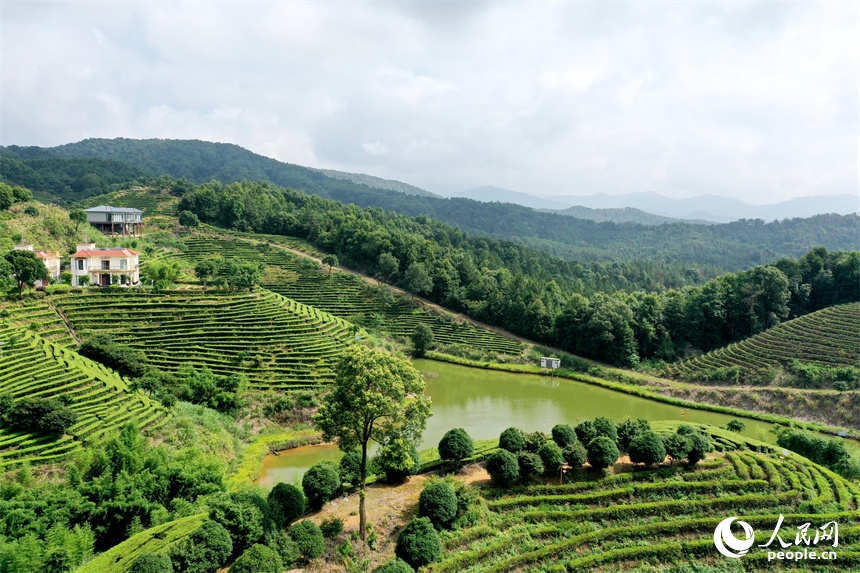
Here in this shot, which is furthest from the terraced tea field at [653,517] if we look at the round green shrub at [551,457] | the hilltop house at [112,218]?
the hilltop house at [112,218]

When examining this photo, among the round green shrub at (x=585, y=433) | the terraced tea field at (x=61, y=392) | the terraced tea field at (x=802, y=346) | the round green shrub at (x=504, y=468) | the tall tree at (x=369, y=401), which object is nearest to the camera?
the tall tree at (x=369, y=401)

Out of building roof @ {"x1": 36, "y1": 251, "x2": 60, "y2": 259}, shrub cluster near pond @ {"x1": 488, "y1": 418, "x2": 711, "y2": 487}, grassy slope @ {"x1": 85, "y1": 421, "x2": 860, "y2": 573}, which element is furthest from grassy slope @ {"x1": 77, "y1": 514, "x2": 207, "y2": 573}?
building roof @ {"x1": 36, "y1": 251, "x2": 60, "y2": 259}

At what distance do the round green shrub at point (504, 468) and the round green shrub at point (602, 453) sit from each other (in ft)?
9.72

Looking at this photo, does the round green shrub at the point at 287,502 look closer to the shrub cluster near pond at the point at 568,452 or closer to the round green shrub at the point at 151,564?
the round green shrub at the point at 151,564

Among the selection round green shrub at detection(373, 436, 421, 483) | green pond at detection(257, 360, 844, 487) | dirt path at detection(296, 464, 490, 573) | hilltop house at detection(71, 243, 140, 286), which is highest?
hilltop house at detection(71, 243, 140, 286)

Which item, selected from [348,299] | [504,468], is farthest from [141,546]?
[348,299]

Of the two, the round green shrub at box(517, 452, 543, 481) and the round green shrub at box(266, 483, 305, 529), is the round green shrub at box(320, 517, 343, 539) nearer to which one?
the round green shrub at box(266, 483, 305, 529)

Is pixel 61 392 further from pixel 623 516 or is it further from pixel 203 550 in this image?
pixel 623 516

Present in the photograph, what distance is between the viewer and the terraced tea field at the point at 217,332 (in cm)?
3034

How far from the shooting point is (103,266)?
35.6 m

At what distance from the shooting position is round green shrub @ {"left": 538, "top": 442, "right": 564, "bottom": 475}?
1695 centimetres

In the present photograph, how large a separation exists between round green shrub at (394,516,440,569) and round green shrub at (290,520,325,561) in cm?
214

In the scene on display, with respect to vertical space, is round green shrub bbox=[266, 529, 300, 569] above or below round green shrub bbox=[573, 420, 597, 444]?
below

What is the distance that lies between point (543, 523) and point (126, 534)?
13.1 metres
